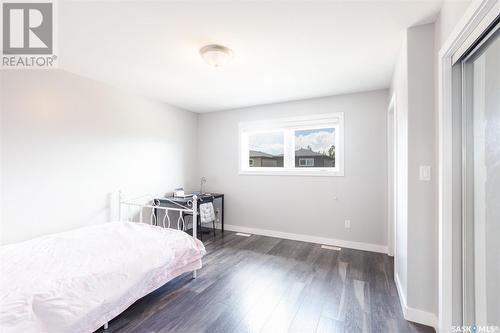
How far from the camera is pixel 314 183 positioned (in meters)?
3.70

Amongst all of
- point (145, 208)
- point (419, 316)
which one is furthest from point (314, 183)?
point (145, 208)

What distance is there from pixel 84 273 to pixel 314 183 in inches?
121

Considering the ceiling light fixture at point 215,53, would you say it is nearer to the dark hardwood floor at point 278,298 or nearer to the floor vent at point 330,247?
the dark hardwood floor at point 278,298

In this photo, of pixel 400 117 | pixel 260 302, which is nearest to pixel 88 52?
pixel 260 302

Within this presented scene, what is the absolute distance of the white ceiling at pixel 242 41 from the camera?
1.62 m

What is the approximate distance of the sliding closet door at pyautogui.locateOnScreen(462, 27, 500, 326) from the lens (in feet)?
3.88

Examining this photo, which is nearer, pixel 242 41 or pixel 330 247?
pixel 242 41

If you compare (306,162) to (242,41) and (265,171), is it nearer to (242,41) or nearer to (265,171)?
(265,171)

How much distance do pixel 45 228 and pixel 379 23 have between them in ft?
12.4

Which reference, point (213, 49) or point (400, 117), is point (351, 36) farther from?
point (213, 49)

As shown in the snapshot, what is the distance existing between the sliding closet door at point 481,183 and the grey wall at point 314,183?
6.20 ft

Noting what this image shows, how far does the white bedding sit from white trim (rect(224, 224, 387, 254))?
176 cm

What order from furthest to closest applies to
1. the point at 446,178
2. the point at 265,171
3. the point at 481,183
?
the point at 265,171, the point at 446,178, the point at 481,183

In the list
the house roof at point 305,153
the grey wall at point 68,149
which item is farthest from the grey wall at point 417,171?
the grey wall at point 68,149
